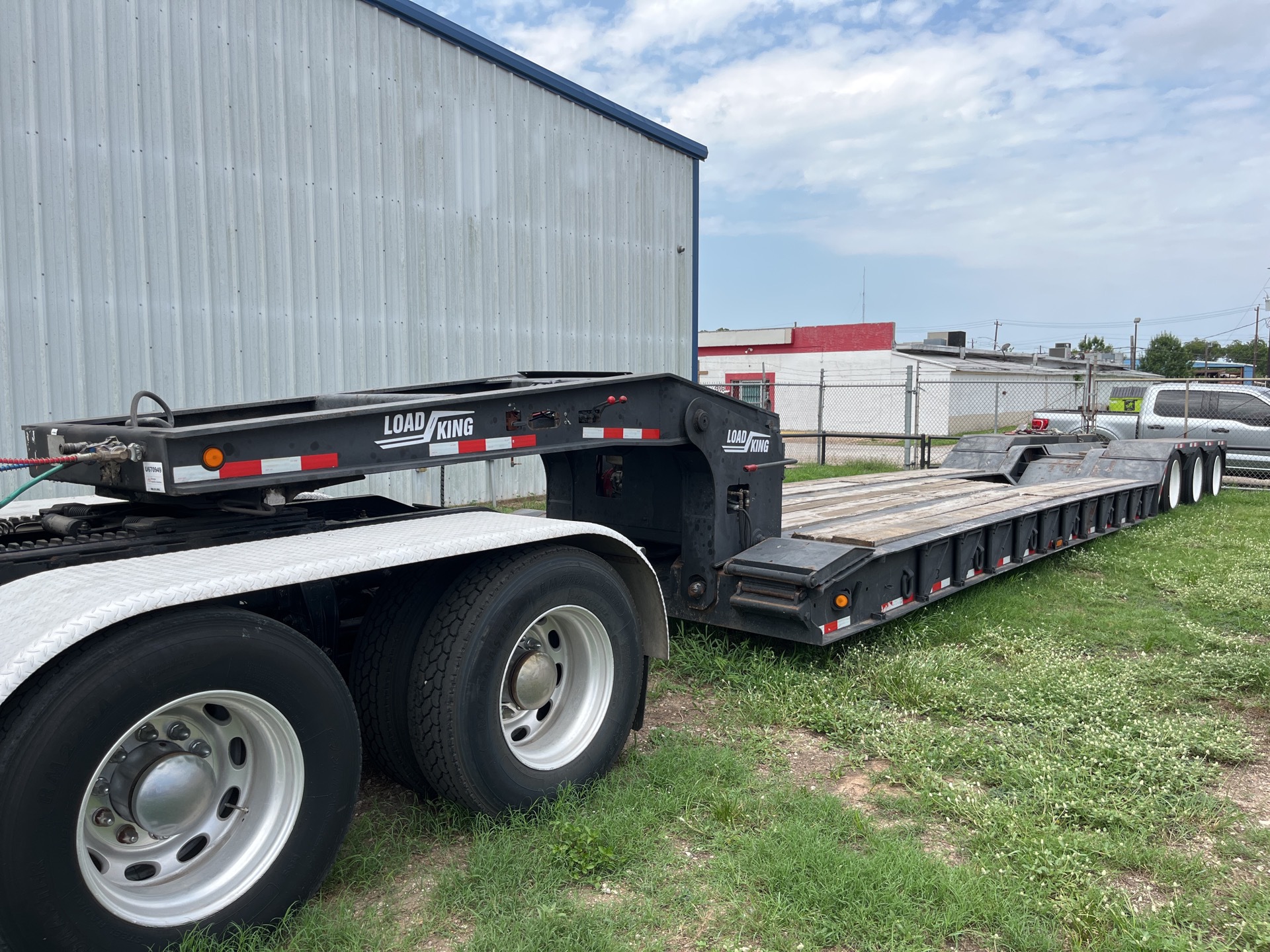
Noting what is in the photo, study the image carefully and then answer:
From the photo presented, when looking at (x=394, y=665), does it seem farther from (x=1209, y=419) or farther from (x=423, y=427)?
(x=1209, y=419)

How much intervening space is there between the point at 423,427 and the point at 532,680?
3.47 ft

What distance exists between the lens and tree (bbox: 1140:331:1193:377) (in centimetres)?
6862

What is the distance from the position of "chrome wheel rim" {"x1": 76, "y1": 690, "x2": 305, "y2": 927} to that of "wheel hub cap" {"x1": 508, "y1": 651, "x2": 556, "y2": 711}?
36.3 inches

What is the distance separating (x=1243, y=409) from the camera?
14844 mm

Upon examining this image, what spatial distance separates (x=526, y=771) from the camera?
343 cm

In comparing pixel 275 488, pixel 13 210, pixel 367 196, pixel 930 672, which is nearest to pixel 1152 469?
pixel 930 672

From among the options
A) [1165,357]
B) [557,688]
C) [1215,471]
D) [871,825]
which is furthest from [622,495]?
[1165,357]

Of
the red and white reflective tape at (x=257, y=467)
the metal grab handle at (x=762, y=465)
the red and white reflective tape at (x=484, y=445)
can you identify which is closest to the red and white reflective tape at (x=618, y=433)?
the red and white reflective tape at (x=484, y=445)

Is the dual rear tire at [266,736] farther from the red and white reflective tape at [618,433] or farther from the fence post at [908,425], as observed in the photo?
the fence post at [908,425]

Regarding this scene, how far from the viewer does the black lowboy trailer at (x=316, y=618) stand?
2301 millimetres

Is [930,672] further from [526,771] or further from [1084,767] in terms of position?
[526,771]

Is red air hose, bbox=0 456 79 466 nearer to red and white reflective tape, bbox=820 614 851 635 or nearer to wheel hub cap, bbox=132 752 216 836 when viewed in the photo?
wheel hub cap, bbox=132 752 216 836

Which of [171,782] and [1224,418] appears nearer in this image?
[171,782]

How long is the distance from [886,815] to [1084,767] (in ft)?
3.09
